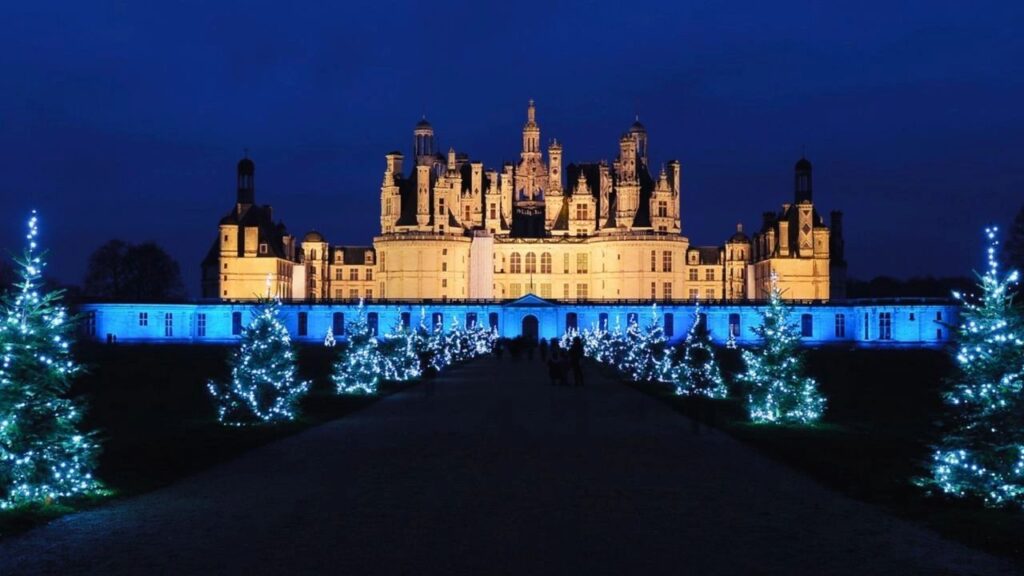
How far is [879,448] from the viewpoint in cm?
1755

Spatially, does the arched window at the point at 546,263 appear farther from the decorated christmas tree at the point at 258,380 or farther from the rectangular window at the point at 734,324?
the decorated christmas tree at the point at 258,380

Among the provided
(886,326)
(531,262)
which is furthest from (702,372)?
(531,262)

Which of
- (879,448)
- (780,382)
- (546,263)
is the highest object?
(546,263)

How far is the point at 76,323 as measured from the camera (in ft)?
41.0

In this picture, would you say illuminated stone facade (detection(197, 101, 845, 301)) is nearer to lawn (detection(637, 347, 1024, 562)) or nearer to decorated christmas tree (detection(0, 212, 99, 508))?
lawn (detection(637, 347, 1024, 562))

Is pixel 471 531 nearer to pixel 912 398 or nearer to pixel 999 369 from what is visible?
pixel 999 369

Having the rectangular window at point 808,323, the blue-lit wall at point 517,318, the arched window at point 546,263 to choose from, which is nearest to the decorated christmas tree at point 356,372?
the blue-lit wall at point 517,318

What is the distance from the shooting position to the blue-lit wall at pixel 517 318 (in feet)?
291

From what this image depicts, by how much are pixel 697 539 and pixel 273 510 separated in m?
4.27

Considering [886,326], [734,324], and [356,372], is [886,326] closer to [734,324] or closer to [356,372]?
[734,324]

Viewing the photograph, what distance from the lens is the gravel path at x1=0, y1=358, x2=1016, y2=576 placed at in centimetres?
936

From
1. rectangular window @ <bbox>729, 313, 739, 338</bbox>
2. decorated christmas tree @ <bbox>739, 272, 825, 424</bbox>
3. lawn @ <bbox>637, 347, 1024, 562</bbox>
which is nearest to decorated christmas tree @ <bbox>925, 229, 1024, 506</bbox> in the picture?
lawn @ <bbox>637, 347, 1024, 562</bbox>

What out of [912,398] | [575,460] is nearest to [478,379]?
[912,398]

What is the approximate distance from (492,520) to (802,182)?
8842 cm
